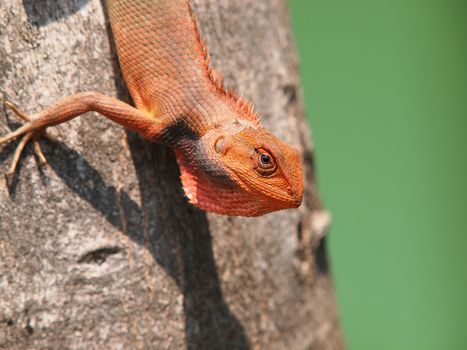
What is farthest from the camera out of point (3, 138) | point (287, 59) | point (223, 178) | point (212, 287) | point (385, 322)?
point (385, 322)

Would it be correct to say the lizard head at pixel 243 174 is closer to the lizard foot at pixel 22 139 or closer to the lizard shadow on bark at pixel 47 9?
the lizard foot at pixel 22 139

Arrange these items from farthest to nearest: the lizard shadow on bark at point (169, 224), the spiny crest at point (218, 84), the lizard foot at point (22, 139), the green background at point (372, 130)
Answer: the green background at point (372, 130), the spiny crest at point (218, 84), the lizard shadow on bark at point (169, 224), the lizard foot at point (22, 139)

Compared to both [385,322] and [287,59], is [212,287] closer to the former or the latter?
[287,59]

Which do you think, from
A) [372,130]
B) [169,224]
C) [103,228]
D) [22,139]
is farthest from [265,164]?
[372,130]

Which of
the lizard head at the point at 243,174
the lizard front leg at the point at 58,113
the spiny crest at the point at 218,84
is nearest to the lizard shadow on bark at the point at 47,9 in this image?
the lizard front leg at the point at 58,113

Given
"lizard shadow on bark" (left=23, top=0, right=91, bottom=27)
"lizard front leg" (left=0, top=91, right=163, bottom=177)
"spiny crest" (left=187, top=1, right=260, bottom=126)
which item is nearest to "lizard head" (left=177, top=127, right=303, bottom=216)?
"spiny crest" (left=187, top=1, right=260, bottom=126)

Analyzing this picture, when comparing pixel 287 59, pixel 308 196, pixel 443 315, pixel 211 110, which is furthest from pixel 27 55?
pixel 443 315

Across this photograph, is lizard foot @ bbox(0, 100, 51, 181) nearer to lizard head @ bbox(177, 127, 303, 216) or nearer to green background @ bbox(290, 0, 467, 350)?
lizard head @ bbox(177, 127, 303, 216)

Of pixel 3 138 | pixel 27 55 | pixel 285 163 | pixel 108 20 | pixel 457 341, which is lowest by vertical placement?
pixel 457 341
